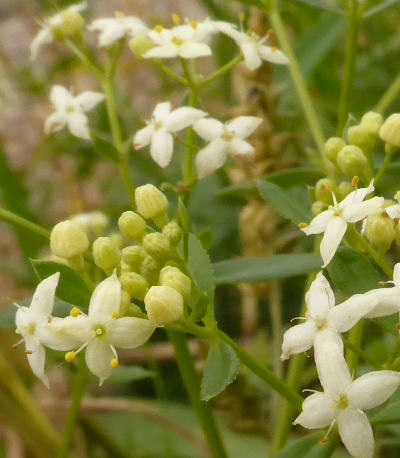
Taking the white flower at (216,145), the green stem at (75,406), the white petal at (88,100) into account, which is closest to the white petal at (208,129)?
the white flower at (216,145)

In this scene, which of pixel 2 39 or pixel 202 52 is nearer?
pixel 202 52

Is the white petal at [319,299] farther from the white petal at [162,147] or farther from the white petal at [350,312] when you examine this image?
the white petal at [162,147]

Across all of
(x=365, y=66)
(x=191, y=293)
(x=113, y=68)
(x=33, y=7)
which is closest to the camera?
(x=191, y=293)

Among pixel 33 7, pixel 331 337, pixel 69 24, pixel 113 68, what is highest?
pixel 33 7

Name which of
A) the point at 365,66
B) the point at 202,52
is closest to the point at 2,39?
the point at 365,66

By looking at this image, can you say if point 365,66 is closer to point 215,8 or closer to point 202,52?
point 215,8

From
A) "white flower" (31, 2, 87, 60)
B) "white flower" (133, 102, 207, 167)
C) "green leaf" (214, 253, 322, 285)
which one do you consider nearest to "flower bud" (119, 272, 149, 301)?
"green leaf" (214, 253, 322, 285)
